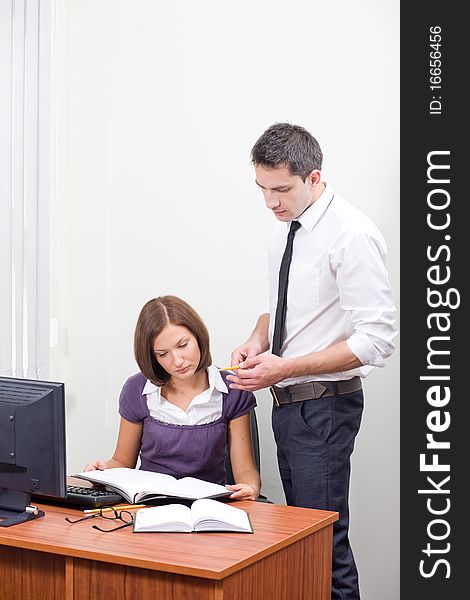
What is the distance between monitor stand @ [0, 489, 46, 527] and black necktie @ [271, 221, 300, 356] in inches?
33.1

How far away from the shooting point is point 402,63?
3.00 metres

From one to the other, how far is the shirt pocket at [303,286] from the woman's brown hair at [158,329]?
0.30 meters

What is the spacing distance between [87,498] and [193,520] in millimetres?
349

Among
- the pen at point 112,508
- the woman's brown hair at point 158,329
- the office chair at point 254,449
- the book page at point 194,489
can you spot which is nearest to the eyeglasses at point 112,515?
the pen at point 112,508

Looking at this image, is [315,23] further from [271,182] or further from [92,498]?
[92,498]

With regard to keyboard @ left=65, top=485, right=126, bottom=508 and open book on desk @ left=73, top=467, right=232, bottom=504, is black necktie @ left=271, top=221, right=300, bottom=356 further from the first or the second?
keyboard @ left=65, top=485, right=126, bottom=508

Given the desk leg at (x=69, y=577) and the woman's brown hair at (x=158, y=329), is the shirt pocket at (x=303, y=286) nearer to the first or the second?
the woman's brown hair at (x=158, y=329)

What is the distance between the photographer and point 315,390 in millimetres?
2621

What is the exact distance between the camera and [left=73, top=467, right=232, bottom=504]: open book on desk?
2.31 m

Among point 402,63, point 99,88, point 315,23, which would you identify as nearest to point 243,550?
point 402,63

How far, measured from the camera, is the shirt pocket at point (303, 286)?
263cm

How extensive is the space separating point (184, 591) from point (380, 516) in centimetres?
148

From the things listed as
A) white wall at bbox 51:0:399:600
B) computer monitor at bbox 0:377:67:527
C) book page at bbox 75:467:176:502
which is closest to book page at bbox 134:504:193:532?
book page at bbox 75:467:176:502

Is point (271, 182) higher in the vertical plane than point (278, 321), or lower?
higher
